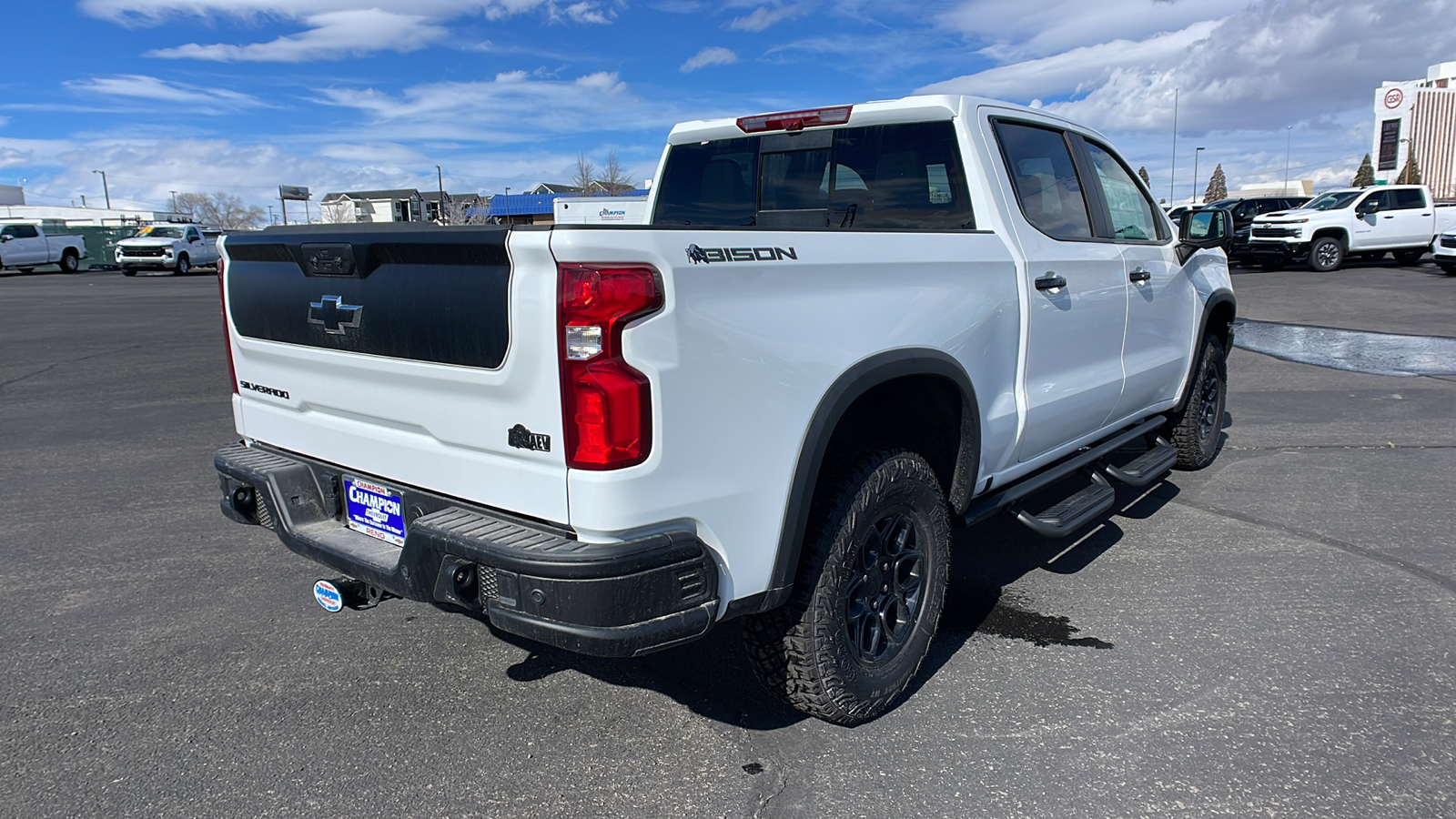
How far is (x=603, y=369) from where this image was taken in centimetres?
224

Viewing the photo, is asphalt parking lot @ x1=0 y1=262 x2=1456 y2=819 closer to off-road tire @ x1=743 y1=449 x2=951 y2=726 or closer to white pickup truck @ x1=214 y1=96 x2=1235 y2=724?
off-road tire @ x1=743 y1=449 x2=951 y2=726

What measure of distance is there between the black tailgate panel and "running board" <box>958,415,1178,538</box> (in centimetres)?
207

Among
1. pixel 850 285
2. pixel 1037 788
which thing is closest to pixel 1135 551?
pixel 1037 788

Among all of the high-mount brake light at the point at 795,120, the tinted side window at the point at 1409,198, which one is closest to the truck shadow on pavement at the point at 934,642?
the high-mount brake light at the point at 795,120

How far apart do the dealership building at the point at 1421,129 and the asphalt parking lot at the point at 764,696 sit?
317ft

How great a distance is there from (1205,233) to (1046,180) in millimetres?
1962

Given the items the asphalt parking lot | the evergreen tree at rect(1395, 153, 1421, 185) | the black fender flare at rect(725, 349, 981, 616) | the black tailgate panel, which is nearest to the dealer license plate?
the black tailgate panel

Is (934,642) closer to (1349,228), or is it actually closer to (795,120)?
(795,120)

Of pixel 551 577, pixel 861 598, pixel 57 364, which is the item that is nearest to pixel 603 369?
pixel 551 577

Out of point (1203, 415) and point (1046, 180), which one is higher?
point (1046, 180)

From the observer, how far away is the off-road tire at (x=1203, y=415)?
19.1 ft

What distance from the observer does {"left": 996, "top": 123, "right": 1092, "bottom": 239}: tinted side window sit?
12.8 ft

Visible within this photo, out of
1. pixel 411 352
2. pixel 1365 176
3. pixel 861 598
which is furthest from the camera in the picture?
pixel 1365 176

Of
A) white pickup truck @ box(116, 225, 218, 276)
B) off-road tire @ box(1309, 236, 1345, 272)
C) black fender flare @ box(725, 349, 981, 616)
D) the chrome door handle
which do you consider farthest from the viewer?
white pickup truck @ box(116, 225, 218, 276)
